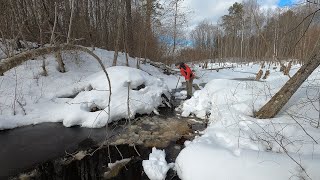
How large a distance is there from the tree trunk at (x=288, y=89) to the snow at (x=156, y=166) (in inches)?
94.4

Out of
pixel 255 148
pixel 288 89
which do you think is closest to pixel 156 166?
pixel 255 148

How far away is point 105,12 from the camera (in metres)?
16.6

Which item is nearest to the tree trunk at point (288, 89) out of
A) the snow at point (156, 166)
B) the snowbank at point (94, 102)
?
the snow at point (156, 166)

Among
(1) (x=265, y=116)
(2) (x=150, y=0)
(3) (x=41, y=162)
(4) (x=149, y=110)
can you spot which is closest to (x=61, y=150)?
(3) (x=41, y=162)

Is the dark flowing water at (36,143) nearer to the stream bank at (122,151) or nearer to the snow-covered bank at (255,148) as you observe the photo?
the stream bank at (122,151)

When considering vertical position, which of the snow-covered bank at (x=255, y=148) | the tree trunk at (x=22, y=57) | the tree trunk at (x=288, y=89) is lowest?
the snow-covered bank at (x=255, y=148)

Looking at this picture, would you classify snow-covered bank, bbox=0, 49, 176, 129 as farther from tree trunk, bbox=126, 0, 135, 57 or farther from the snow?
tree trunk, bbox=126, 0, 135, 57

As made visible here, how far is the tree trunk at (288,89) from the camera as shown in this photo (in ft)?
16.9

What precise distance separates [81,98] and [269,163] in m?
6.64

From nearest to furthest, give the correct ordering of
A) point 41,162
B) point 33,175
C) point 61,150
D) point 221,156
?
point 221,156 < point 33,175 < point 41,162 < point 61,150

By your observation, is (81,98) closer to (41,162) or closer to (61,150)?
(61,150)

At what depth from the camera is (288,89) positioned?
544 centimetres

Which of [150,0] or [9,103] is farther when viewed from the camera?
[150,0]

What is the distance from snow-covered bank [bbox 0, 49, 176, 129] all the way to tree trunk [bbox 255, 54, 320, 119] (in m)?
3.98
